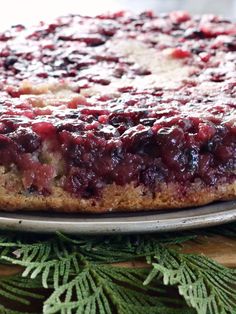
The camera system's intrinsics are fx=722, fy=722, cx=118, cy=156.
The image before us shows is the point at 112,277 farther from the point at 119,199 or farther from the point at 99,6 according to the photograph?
the point at 99,6

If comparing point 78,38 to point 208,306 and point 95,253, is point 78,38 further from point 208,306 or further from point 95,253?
point 208,306

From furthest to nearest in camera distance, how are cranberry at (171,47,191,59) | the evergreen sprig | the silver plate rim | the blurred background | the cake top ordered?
the blurred background
cranberry at (171,47,191,59)
the cake top
the silver plate rim
the evergreen sprig

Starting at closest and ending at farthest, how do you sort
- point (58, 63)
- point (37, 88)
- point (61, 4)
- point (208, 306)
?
point (208, 306) → point (37, 88) → point (58, 63) → point (61, 4)

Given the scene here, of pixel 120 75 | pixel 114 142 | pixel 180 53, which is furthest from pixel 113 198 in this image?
pixel 180 53

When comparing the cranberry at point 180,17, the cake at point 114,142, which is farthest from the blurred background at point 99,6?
the cake at point 114,142

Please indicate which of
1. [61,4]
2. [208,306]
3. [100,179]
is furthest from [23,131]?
[61,4]

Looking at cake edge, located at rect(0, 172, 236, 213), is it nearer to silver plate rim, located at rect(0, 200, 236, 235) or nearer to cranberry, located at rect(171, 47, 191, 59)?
silver plate rim, located at rect(0, 200, 236, 235)

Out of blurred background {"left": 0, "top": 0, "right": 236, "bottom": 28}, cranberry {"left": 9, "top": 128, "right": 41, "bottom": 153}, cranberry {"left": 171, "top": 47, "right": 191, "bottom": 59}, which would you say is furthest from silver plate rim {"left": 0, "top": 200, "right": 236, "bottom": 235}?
blurred background {"left": 0, "top": 0, "right": 236, "bottom": 28}

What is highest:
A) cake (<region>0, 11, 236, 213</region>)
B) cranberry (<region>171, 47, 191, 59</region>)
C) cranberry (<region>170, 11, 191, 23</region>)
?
cranberry (<region>170, 11, 191, 23</region>)
